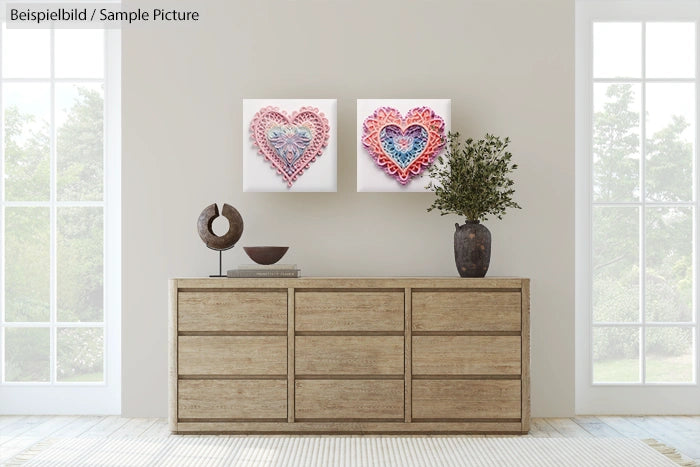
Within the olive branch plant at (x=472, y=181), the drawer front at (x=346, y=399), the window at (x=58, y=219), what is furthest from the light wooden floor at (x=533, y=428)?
the olive branch plant at (x=472, y=181)

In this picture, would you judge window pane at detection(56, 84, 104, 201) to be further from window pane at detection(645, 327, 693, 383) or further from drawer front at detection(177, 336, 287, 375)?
window pane at detection(645, 327, 693, 383)

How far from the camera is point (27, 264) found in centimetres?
404

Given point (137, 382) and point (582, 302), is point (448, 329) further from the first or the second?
point (137, 382)

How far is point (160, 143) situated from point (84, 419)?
1530mm

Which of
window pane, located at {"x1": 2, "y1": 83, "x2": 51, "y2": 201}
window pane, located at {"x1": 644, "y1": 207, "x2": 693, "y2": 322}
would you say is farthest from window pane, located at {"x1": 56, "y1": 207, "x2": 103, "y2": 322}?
window pane, located at {"x1": 644, "y1": 207, "x2": 693, "y2": 322}

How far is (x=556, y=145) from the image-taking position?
3904mm

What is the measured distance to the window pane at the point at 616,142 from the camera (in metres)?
4.05

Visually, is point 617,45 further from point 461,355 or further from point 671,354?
point 461,355

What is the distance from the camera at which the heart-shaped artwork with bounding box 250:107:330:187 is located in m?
3.79

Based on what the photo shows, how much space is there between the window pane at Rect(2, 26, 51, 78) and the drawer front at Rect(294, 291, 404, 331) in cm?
201

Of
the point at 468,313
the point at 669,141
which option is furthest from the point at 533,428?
the point at 669,141

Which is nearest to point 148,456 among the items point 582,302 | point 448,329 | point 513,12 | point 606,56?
point 448,329

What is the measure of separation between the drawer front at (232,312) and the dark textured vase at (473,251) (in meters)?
0.89

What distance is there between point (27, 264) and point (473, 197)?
246 centimetres
